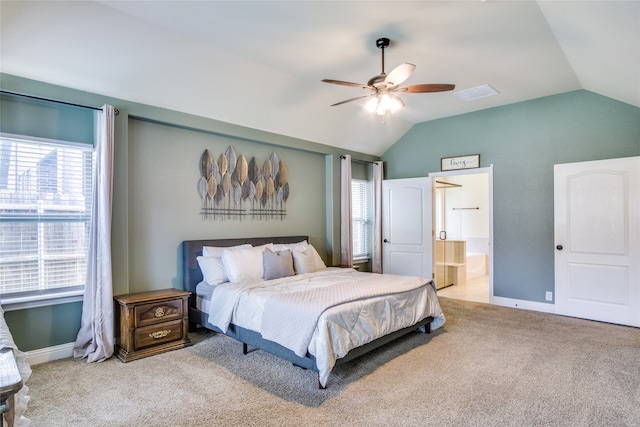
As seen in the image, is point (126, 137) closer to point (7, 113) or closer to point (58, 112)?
point (58, 112)

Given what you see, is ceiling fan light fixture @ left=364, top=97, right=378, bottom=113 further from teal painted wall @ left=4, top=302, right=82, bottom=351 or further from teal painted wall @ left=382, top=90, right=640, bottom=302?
teal painted wall @ left=4, top=302, right=82, bottom=351

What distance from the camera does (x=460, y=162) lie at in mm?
5887

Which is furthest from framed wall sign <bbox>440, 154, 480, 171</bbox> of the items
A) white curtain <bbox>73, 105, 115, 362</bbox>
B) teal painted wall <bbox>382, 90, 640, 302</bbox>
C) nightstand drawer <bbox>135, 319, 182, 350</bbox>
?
white curtain <bbox>73, 105, 115, 362</bbox>

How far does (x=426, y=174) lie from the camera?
6297 mm

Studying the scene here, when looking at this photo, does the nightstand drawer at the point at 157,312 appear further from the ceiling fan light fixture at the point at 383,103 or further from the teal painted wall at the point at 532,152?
the teal painted wall at the point at 532,152

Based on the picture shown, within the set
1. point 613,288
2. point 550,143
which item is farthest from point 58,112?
point 613,288

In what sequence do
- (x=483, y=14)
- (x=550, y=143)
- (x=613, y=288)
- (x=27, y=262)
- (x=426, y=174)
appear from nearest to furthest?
(x=483, y=14)
(x=27, y=262)
(x=613, y=288)
(x=550, y=143)
(x=426, y=174)

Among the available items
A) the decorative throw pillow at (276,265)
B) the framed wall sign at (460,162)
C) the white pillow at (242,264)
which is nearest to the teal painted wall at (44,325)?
the white pillow at (242,264)

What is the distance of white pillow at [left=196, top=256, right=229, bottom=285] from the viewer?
398 cm

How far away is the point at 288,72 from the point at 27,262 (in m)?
3.23

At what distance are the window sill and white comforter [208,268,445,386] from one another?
1274mm

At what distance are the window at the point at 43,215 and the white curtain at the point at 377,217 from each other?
453 cm

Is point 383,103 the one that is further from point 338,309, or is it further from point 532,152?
point 532,152

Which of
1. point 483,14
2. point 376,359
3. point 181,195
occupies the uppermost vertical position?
point 483,14
